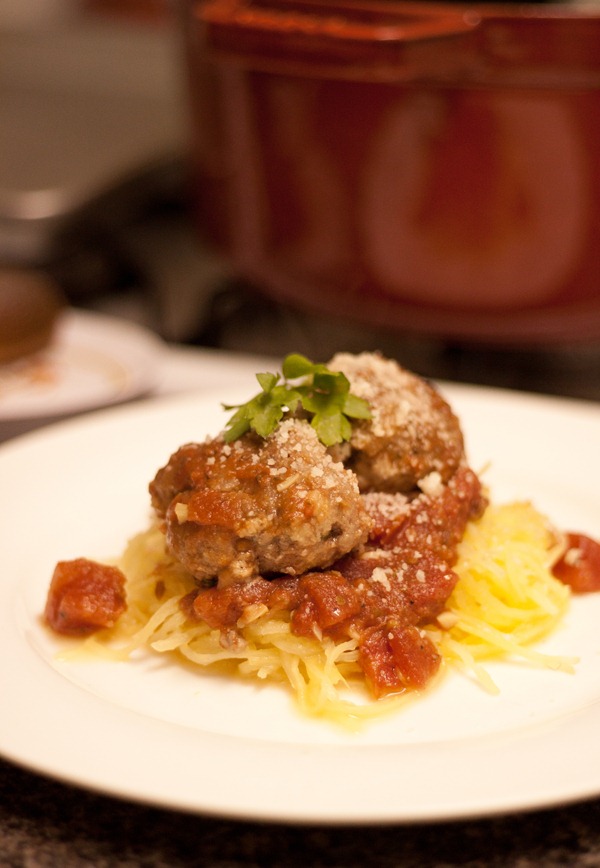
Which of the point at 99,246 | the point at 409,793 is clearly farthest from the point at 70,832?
the point at 99,246

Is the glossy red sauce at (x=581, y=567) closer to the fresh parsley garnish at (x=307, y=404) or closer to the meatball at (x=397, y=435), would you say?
the meatball at (x=397, y=435)

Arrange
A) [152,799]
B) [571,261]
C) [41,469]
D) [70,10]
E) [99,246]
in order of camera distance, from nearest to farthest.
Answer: [152,799] < [41,469] < [571,261] < [99,246] < [70,10]

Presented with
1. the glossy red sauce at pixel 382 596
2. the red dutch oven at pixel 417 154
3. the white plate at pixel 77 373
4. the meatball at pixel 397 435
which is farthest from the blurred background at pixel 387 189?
the glossy red sauce at pixel 382 596

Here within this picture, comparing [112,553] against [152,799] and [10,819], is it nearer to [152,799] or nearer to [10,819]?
[10,819]

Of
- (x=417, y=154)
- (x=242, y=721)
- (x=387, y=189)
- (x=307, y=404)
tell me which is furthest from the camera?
(x=387, y=189)

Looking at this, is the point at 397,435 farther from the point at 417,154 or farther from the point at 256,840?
the point at 417,154

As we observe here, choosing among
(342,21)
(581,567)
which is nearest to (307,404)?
(581,567)
